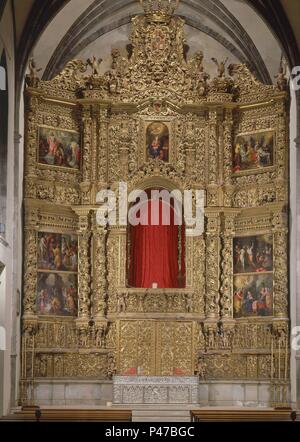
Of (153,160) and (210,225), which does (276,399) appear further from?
(153,160)

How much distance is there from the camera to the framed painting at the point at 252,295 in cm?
3259

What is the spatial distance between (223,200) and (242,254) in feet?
5.72

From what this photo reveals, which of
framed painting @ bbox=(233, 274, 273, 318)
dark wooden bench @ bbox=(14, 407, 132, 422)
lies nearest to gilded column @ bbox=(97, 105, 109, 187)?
framed painting @ bbox=(233, 274, 273, 318)

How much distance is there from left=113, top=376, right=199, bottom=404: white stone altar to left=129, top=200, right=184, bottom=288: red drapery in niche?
3031 mm

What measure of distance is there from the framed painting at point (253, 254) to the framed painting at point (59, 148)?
18.3 feet

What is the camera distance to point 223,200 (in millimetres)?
33469

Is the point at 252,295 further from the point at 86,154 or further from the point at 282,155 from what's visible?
the point at 86,154

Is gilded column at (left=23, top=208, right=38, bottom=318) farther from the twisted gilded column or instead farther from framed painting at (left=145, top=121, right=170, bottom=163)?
framed painting at (left=145, top=121, right=170, bottom=163)

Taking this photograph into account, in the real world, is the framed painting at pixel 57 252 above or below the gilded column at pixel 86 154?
below

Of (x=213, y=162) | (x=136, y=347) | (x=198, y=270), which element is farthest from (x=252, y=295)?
(x=213, y=162)

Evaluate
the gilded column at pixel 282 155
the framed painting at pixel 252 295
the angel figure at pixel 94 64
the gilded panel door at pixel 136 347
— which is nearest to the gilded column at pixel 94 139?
the angel figure at pixel 94 64
